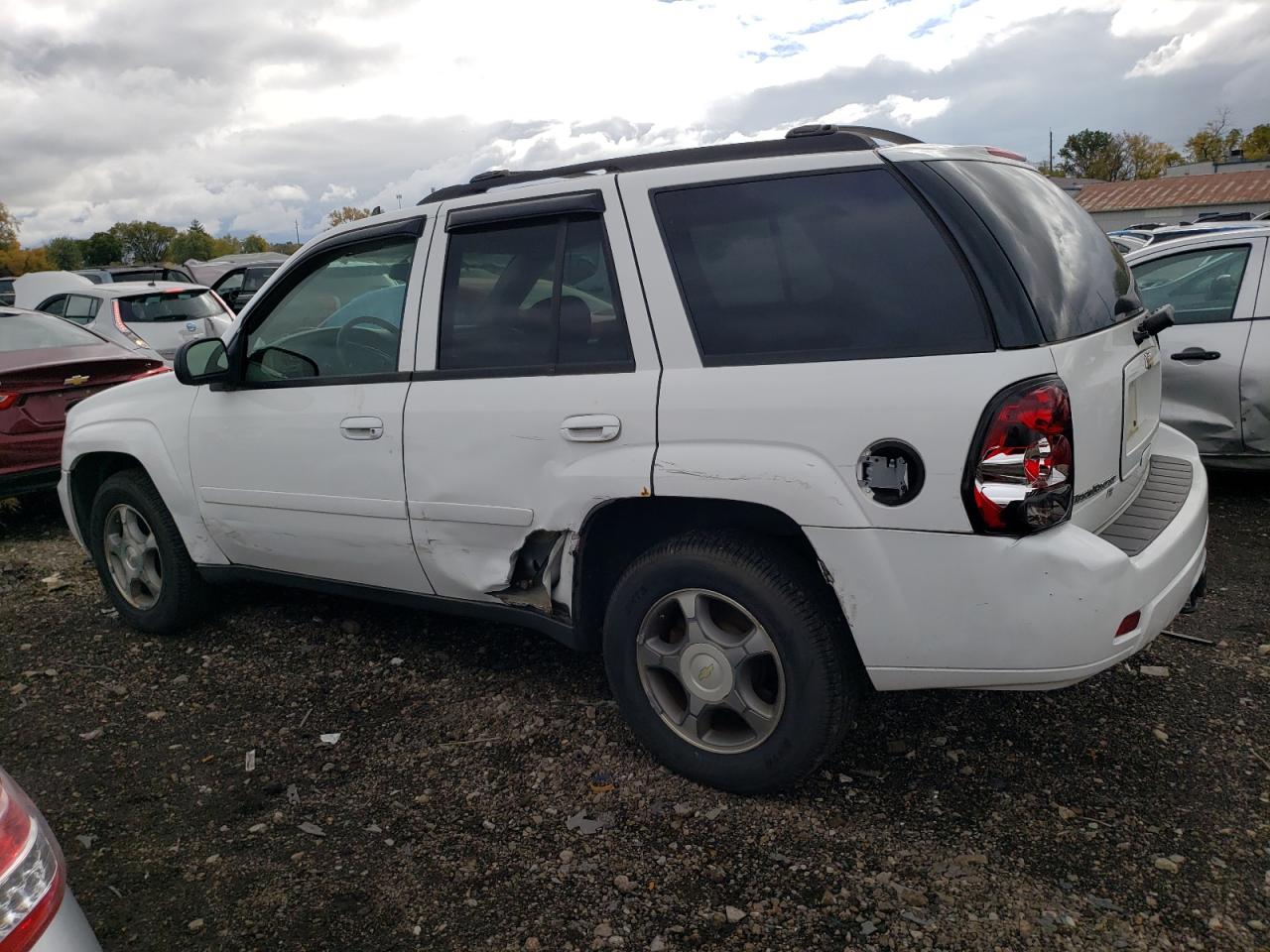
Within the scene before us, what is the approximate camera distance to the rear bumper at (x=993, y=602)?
245 centimetres

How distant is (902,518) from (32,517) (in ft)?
23.7

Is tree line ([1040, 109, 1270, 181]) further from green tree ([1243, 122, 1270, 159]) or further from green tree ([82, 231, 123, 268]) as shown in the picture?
green tree ([82, 231, 123, 268])

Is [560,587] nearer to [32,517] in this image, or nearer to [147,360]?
[147,360]

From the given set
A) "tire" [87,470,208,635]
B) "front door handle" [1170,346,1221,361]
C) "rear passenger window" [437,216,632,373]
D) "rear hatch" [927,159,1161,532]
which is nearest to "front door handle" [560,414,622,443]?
"rear passenger window" [437,216,632,373]

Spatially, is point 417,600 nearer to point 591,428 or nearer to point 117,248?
point 591,428

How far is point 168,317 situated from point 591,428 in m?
9.97

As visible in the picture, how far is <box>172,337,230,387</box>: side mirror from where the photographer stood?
402 centimetres

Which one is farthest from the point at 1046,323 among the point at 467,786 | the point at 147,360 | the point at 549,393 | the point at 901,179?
the point at 147,360

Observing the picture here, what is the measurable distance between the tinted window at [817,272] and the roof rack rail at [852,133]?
212mm

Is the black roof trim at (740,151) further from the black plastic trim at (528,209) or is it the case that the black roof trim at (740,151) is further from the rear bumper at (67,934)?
the rear bumper at (67,934)

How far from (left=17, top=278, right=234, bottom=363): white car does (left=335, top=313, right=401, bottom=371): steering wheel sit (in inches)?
317

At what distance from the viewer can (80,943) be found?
164cm

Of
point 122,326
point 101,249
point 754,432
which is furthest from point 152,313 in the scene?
point 101,249

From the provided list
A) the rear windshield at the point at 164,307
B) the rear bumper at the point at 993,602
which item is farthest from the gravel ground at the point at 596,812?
the rear windshield at the point at 164,307
